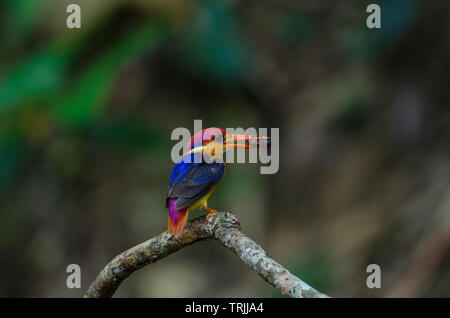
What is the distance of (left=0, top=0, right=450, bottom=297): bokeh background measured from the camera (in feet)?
15.8

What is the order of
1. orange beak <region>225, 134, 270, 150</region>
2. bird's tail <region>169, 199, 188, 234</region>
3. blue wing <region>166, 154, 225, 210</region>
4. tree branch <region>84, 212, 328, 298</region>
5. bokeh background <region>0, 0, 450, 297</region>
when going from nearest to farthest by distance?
1. tree branch <region>84, 212, 328, 298</region>
2. bird's tail <region>169, 199, 188, 234</region>
3. blue wing <region>166, 154, 225, 210</region>
4. orange beak <region>225, 134, 270, 150</region>
5. bokeh background <region>0, 0, 450, 297</region>

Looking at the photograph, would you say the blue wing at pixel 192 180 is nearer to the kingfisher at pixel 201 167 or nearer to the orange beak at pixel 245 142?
the kingfisher at pixel 201 167

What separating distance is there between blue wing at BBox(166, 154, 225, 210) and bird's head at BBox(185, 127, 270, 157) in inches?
2.1

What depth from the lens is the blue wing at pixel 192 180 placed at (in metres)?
2.82

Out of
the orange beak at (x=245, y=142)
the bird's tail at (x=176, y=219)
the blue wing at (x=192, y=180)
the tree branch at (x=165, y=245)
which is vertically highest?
the orange beak at (x=245, y=142)

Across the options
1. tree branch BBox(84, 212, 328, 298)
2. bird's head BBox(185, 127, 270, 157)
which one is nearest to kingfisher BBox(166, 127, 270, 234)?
bird's head BBox(185, 127, 270, 157)

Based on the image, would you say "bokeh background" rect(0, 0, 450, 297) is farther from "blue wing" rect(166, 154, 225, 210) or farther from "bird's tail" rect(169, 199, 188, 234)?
"bird's tail" rect(169, 199, 188, 234)

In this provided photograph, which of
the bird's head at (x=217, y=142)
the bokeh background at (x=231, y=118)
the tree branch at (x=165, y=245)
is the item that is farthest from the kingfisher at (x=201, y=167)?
the bokeh background at (x=231, y=118)

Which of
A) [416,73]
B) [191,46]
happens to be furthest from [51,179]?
[416,73]

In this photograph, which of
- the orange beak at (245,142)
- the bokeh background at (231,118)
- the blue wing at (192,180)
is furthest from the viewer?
the bokeh background at (231,118)

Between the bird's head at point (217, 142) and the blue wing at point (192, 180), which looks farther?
the bird's head at point (217, 142)

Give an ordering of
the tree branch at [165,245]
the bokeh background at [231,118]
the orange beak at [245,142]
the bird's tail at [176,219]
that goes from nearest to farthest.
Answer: the tree branch at [165,245]
the bird's tail at [176,219]
the orange beak at [245,142]
the bokeh background at [231,118]

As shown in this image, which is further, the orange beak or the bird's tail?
the orange beak

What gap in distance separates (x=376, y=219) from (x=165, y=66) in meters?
2.54
